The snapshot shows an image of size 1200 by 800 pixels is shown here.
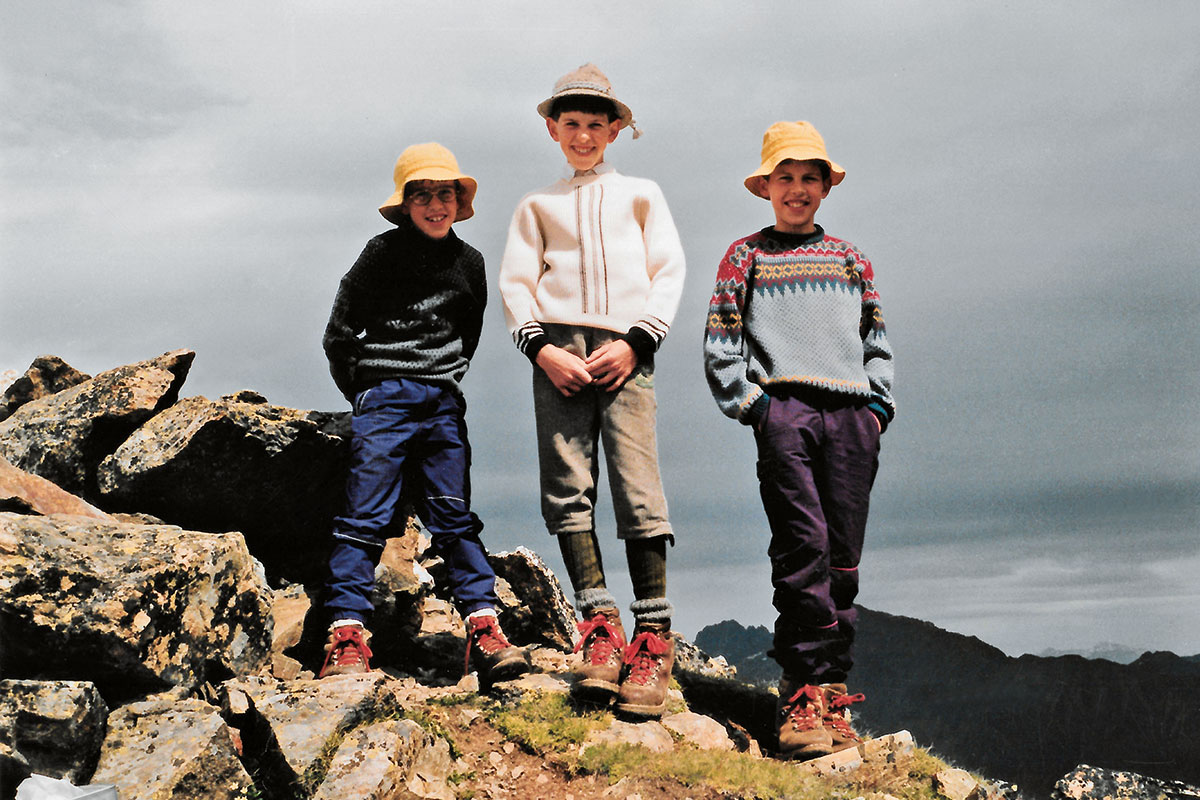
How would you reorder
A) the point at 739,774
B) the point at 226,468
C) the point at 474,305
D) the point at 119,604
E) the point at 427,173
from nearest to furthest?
1. the point at 119,604
2. the point at 739,774
3. the point at 427,173
4. the point at 474,305
5. the point at 226,468

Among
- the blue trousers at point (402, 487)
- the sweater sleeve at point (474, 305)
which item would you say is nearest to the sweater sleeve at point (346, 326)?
the blue trousers at point (402, 487)

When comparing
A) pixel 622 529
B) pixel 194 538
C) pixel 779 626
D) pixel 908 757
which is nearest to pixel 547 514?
pixel 622 529

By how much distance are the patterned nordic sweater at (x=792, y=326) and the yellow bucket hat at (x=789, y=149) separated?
0.38 meters

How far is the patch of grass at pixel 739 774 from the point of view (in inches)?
211

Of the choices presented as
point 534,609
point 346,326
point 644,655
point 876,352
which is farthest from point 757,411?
point 534,609

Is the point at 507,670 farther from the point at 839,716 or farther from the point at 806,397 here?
the point at 806,397

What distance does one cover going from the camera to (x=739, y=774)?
5.49 metres

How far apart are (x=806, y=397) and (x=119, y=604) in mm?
4180

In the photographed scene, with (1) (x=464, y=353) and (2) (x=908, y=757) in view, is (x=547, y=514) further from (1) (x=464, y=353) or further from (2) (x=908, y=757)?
(2) (x=908, y=757)

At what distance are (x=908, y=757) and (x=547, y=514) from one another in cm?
277

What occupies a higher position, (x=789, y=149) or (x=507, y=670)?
(x=789, y=149)

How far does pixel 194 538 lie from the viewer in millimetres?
5816

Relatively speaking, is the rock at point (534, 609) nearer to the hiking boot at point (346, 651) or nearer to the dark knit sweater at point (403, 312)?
the hiking boot at point (346, 651)

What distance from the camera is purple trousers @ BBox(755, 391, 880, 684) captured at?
6.15 meters
